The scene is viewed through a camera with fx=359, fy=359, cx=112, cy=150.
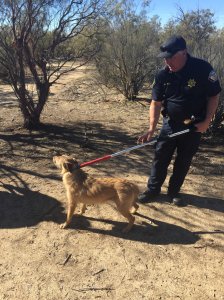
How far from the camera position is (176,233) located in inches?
164

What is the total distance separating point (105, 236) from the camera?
412 centimetres

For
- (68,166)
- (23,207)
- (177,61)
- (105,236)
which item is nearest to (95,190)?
(68,166)

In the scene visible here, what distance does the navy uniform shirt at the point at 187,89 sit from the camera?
13.2ft

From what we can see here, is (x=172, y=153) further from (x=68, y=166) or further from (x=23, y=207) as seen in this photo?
(x=23, y=207)

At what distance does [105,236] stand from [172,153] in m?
1.39

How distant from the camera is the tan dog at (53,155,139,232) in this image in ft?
13.4

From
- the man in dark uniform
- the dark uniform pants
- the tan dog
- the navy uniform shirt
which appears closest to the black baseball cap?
the man in dark uniform

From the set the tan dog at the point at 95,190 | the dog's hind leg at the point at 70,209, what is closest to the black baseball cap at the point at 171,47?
the tan dog at the point at 95,190

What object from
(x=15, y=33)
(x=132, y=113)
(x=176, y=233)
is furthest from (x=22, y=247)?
(x=132, y=113)

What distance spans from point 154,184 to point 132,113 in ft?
16.9

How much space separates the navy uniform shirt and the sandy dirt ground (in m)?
1.30

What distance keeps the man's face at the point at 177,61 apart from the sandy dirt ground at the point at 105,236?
182 cm

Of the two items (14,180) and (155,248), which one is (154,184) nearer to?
(155,248)

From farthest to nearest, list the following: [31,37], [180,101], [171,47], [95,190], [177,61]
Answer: [31,37], [180,101], [95,190], [177,61], [171,47]
